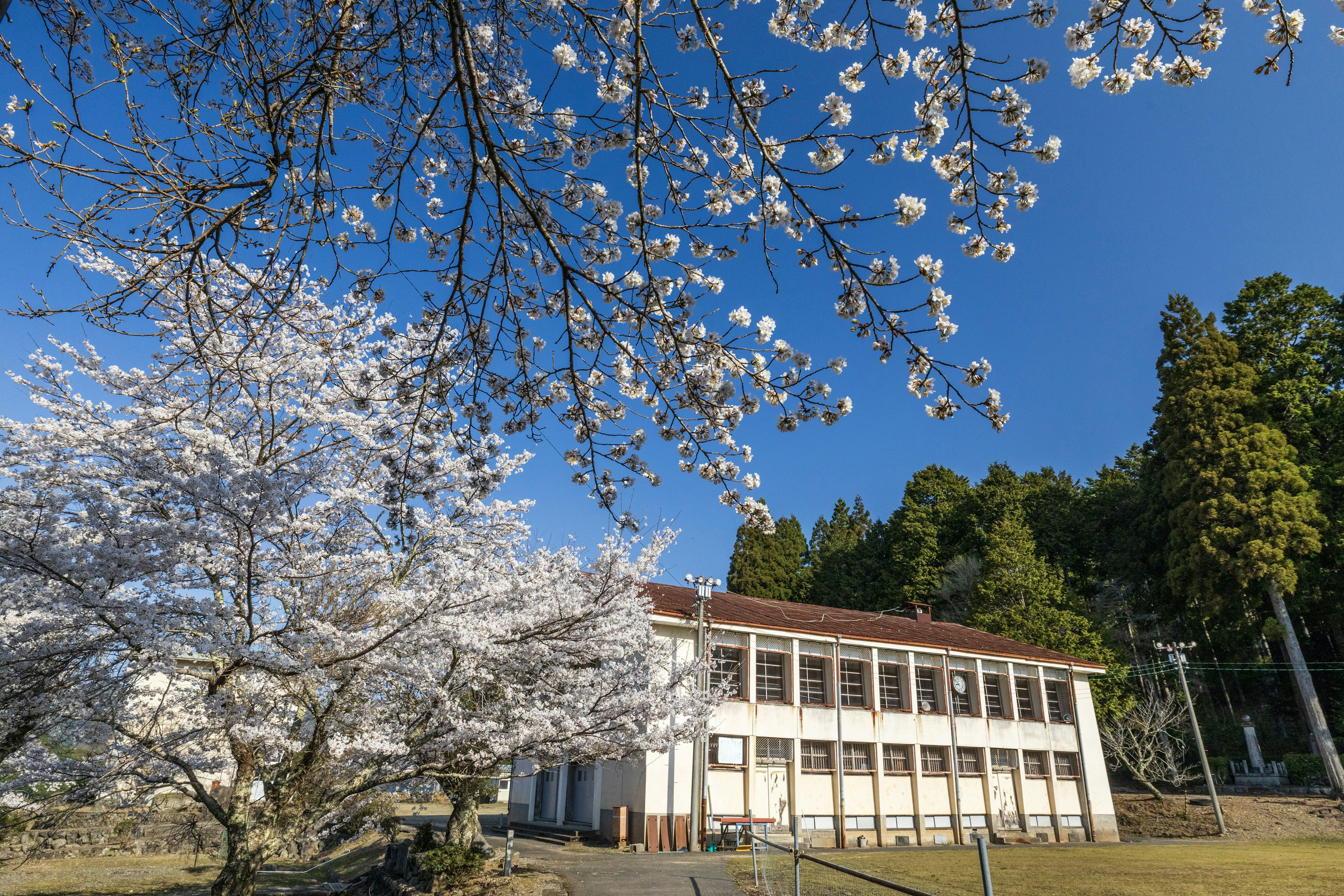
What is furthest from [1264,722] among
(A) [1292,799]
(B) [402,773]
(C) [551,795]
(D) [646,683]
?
(B) [402,773]

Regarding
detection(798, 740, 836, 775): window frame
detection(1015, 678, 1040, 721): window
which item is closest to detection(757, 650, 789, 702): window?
detection(798, 740, 836, 775): window frame

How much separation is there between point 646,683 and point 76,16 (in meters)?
10.9

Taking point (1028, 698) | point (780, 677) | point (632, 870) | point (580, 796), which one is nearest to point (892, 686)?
point (780, 677)

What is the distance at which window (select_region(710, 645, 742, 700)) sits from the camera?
1747 centimetres

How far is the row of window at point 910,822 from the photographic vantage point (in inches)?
710

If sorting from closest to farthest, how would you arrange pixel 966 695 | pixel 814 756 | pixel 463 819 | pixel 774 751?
pixel 463 819, pixel 774 751, pixel 814 756, pixel 966 695

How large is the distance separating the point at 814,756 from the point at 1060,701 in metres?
11.1

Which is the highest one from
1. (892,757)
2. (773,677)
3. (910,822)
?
(773,677)

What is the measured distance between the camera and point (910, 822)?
19.4m

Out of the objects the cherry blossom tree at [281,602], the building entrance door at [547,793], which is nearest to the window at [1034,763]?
the building entrance door at [547,793]

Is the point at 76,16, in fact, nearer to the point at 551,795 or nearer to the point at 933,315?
the point at 933,315

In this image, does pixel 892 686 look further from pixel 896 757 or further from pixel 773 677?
pixel 773 677

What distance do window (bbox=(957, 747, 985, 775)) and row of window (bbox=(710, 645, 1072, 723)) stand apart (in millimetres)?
1080

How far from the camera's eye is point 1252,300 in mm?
30812
